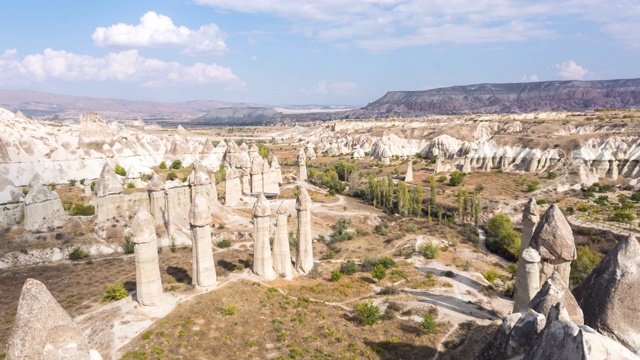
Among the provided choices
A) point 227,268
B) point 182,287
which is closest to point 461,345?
point 182,287

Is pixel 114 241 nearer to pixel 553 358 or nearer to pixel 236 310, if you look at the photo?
pixel 236 310

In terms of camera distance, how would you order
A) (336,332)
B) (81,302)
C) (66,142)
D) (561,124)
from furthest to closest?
(561,124) < (66,142) < (81,302) < (336,332)

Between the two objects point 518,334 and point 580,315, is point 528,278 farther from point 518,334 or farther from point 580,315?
point 518,334

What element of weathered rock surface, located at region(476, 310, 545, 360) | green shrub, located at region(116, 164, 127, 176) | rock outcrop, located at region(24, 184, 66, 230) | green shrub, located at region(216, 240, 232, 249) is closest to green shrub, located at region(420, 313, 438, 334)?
weathered rock surface, located at region(476, 310, 545, 360)

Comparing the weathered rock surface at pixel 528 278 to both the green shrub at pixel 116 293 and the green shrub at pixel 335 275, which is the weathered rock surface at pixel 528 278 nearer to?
the green shrub at pixel 335 275

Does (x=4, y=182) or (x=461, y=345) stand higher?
(x=4, y=182)

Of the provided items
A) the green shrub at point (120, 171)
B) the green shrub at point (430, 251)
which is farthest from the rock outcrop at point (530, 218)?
the green shrub at point (120, 171)

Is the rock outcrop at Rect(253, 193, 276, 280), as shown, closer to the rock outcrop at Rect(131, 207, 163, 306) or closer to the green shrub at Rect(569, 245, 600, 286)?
the rock outcrop at Rect(131, 207, 163, 306)
